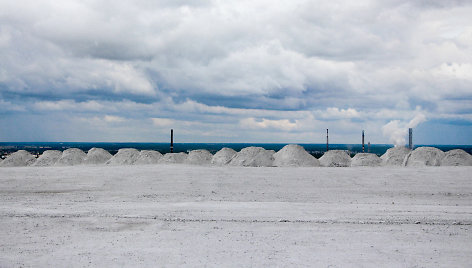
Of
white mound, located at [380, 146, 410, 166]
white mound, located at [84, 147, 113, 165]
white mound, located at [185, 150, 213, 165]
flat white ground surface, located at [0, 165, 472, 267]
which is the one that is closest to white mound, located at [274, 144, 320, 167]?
white mound, located at [185, 150, 213, 165]

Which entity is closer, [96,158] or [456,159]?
[456,159]

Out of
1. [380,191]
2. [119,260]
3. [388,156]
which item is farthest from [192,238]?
[388,156]

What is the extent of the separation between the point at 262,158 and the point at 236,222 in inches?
→ 948

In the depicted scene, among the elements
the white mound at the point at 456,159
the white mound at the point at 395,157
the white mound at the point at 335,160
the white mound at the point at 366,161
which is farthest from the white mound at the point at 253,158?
the white mound at the point at 456,159

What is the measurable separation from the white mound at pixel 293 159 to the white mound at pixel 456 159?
11.2 meters

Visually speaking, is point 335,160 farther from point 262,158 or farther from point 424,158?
point 424,158

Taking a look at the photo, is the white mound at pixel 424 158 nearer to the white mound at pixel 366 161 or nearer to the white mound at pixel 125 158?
the white mound at pixel 366 161

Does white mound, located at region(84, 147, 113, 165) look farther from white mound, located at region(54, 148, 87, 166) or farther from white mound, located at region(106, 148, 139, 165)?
white mound, located at region(106, 148, 139, 165)

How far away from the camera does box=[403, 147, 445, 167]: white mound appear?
35344 millimetres

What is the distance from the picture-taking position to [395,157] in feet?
127

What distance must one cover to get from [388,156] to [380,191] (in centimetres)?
1978

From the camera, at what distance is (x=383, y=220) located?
13.6 meters

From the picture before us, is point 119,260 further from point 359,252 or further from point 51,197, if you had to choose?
point 51,197

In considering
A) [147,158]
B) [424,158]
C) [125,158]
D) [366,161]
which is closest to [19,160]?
[125,158]
